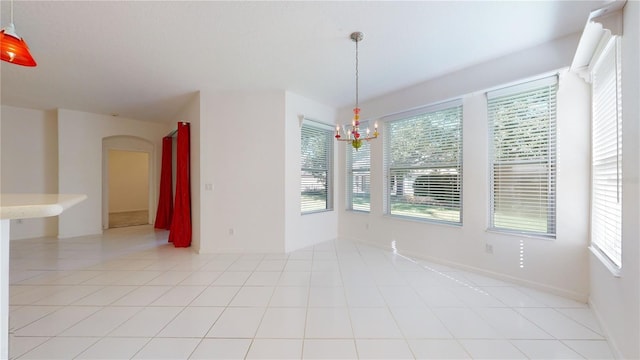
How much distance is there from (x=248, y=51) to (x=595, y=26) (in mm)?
3076

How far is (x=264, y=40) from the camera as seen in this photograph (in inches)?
97.9

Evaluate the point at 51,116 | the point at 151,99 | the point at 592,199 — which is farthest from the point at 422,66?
the point at 51,116

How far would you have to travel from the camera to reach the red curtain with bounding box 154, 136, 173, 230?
5742mm

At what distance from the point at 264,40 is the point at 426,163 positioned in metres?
2.85

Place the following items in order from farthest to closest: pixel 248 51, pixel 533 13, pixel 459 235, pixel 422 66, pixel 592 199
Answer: pixel 459 235 < pixel 422 66 < pixel 248 51 < pixel 592 199 < pixel 533 13

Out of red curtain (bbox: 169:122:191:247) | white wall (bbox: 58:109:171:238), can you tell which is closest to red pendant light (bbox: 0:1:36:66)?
red curtain (bbox: 169:122:191:247)

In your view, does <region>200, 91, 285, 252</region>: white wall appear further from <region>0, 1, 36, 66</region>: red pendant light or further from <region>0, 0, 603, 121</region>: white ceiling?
<region>0, 1, 36, 66</region>: red pendant light

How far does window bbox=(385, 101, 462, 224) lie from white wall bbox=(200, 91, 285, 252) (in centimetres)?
195

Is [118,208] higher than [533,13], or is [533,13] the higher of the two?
[533,13]

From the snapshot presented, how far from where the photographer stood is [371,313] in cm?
217

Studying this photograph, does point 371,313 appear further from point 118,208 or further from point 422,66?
point 118,208

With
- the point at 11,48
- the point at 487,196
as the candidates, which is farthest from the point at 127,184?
the point at 487,196

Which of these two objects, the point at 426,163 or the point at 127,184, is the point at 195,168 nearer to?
the point at 426,163

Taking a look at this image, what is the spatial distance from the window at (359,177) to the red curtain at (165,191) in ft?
Answer: 14.4
